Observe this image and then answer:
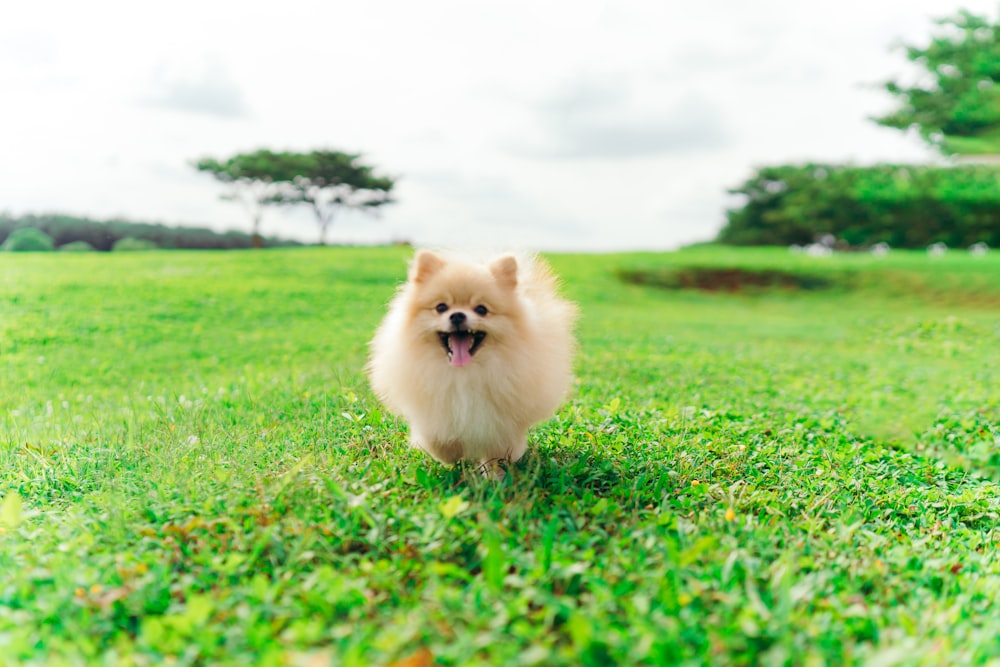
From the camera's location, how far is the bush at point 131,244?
12435 mm

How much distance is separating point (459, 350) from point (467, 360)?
0.07 m

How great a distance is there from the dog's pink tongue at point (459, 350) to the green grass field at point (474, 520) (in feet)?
2.05

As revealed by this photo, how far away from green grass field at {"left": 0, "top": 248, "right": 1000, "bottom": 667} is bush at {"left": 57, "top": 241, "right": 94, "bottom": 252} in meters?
1.06

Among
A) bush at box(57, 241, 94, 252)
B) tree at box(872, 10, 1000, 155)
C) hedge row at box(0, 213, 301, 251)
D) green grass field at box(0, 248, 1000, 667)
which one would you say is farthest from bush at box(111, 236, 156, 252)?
tree at box(872, 10, 1000, 155)

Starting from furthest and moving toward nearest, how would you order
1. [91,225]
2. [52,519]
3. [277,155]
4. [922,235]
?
[922,235] < [277,155] < [91,225] < [52,519]

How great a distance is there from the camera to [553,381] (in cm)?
437

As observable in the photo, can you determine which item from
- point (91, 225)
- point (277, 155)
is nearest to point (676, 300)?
point (277, 155)

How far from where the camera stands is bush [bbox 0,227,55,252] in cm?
856

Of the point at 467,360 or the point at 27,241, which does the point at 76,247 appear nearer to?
the point at 27,241

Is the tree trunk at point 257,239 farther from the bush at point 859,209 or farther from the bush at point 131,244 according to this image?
the bush at point 859,209

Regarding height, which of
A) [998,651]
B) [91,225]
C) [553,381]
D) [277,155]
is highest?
[277,155]

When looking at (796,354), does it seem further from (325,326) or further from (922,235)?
(922,235)

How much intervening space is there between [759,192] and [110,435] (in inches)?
1257

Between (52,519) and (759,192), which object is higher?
(759,192)
